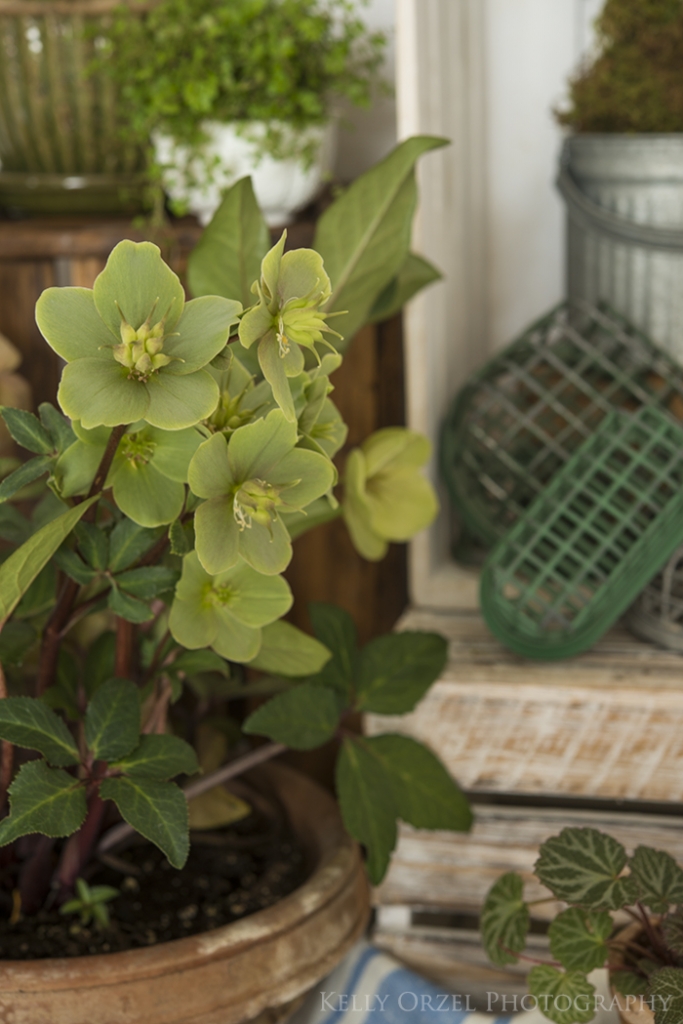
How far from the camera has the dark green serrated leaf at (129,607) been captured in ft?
2.20

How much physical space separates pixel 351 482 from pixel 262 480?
1.10ft

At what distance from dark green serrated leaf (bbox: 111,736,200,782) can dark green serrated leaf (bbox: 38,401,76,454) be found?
0.70 ft

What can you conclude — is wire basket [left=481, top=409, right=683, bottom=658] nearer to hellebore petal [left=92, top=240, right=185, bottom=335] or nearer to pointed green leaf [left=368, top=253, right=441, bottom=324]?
pointed green leaf [left=368, top=253, right=441, bottom=324]

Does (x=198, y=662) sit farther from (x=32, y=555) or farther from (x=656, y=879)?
(x=656, y=879)

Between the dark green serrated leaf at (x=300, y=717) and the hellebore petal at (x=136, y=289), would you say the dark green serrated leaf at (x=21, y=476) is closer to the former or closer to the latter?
the hellebore petal at (x=136, y=289)

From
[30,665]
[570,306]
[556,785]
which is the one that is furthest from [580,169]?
[30,665]

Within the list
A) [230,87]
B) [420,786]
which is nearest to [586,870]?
[420,786]

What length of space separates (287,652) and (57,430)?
0.25 meters

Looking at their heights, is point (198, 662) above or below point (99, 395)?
below

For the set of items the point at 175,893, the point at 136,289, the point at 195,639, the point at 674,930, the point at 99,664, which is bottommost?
the point at 175,893

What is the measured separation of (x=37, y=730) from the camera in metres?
0.67

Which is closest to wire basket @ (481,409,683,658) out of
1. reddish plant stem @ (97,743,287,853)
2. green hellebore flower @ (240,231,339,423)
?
reddish plant stem @ (97,743,287,853)

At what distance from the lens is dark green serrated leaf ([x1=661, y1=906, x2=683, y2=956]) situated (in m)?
0.69

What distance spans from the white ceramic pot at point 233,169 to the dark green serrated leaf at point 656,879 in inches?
28.4
